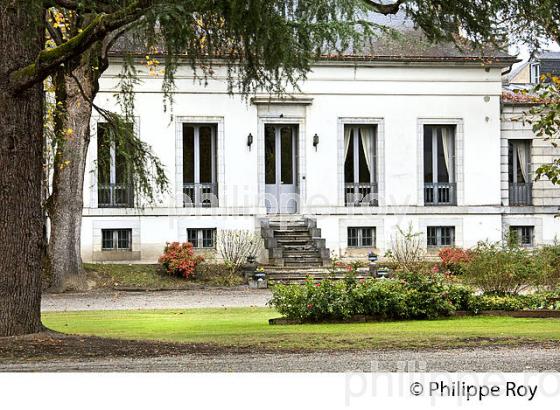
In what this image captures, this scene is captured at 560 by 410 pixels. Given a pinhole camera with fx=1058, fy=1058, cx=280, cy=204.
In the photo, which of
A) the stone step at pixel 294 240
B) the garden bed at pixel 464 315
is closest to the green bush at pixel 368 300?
the garden bed at pixel 464 315

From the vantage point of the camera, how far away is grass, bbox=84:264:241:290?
25.7m

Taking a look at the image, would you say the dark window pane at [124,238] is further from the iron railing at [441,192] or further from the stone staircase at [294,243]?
the iron railing at [441,192]

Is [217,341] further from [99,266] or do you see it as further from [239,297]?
[99,266]

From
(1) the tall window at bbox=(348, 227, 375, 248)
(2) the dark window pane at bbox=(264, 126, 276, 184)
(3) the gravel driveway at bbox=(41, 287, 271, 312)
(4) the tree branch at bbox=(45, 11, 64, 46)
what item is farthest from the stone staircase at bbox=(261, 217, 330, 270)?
(4) the tree branch at bbox=(45, 11, 64, 46)

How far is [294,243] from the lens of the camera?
2861 cm

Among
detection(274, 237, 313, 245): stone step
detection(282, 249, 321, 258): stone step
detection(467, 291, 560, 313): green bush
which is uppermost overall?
detection(274, 237, 313, 245): stone step

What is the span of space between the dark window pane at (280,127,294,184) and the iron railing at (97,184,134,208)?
4.48 m

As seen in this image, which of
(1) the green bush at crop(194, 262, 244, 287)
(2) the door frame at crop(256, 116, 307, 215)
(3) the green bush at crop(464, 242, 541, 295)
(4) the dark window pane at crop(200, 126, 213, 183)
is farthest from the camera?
(4) the dark window pane at crop(200, 126, 213, 183)

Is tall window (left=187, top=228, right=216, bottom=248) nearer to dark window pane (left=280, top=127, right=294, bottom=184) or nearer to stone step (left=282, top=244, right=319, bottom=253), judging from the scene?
stone step (left=282, top=244, right=319, bottom=253)

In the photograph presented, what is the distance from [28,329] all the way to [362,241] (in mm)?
18789

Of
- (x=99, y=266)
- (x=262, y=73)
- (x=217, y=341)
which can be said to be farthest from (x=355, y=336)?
(x=99, y=266)

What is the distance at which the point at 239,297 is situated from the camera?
76.1ft

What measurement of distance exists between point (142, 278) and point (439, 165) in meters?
9.80

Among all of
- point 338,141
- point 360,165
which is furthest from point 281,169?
point 360,165
